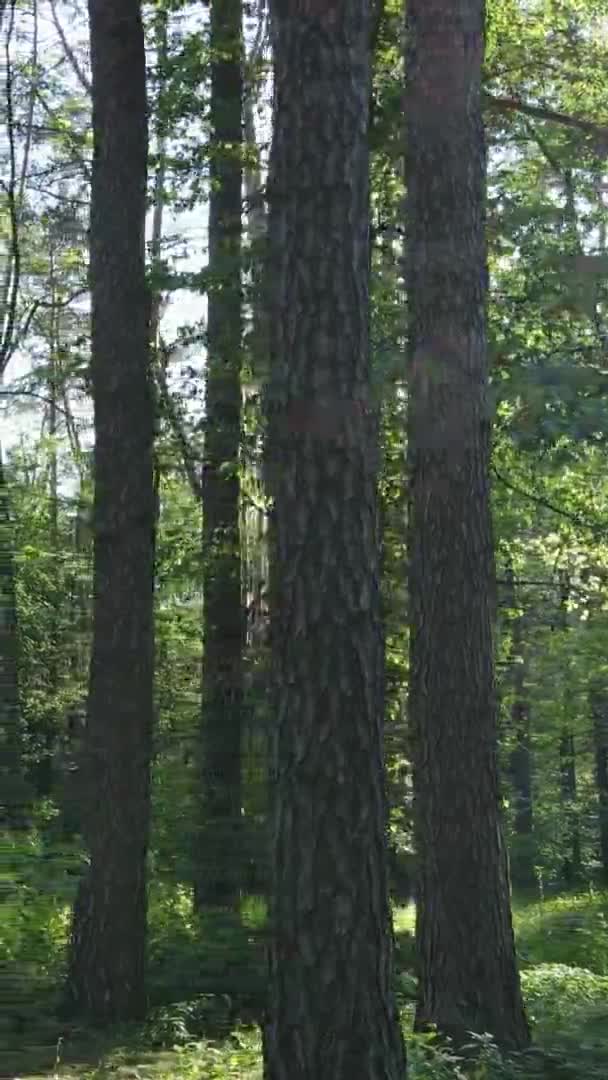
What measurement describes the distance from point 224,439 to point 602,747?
825 inches

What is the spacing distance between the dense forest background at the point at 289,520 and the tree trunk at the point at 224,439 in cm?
4

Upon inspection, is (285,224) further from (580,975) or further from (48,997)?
(580,975)

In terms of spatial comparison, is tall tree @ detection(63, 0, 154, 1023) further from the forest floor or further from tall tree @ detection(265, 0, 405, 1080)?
tall tree @ detection(265, 0, 405, 1080)

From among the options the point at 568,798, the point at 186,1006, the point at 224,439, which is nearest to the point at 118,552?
the point at 186,1006

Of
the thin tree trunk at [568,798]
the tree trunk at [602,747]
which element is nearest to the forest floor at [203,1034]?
the tree trunk at [602,747]

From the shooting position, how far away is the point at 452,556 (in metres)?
8.12

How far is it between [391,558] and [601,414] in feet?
9.05

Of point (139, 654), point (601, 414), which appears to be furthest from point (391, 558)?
point (139, 654)

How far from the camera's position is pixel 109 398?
9.71 metres

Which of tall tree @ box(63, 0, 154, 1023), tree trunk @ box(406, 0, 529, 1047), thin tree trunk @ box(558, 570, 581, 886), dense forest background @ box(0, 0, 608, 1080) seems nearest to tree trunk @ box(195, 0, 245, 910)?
dense forest background @ box(0, 0, 608, 1080)

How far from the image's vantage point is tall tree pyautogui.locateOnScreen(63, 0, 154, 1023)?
9.37 metres

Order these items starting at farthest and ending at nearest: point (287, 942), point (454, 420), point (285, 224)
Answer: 1. point (454, 420)
2. point (285, 224)
3. point (287, 942)

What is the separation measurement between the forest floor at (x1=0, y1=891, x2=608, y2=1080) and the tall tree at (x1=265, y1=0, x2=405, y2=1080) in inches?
45.9

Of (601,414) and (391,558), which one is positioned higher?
(601,414)
